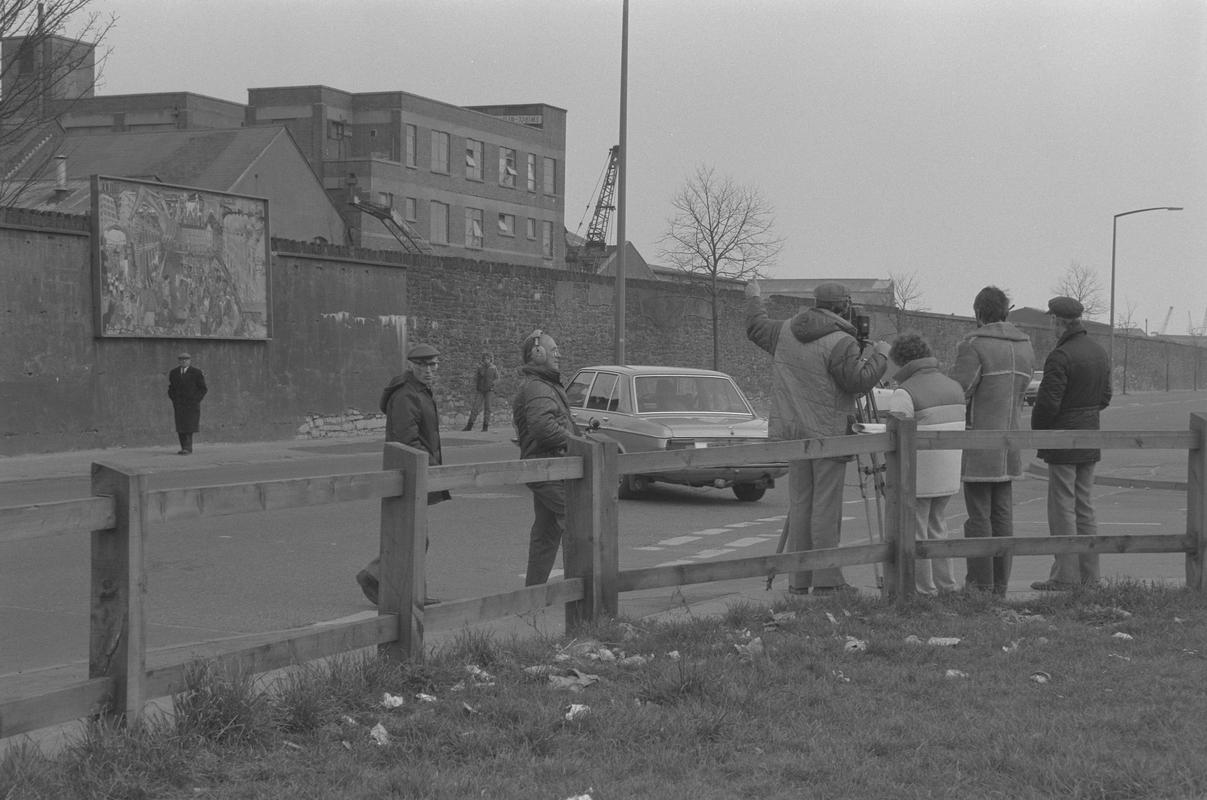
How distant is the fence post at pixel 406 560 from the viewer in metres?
5.70

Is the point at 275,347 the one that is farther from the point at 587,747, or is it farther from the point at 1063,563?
the point at 587,747

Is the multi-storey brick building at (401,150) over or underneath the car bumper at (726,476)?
over

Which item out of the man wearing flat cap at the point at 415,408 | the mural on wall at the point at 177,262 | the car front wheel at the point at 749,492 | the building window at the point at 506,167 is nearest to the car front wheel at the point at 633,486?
the car front wheel at the point at 749,492

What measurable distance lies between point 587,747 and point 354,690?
1020mm

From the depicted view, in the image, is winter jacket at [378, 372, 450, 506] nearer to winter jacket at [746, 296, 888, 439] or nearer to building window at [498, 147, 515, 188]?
winter jacket at [746, 296, 888, 439]

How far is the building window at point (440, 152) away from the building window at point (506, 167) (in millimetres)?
3867

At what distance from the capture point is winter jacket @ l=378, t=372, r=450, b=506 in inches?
349

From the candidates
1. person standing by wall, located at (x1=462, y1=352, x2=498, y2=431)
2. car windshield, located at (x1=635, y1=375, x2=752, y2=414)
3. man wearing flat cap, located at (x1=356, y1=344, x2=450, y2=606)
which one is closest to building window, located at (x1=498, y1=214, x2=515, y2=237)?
person standing by wall, located at (x1=462, y1=352, x2=498, y2=431)

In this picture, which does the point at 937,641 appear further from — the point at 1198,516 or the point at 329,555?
the point at 329,555

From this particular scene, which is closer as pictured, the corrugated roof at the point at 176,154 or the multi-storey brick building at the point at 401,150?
the corrugated roof at the point at 176,154

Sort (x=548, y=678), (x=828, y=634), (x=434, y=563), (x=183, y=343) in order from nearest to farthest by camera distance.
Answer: (x=548, y=678), (x=828, y=634), (x=434, y=563), (x=183, y=343)

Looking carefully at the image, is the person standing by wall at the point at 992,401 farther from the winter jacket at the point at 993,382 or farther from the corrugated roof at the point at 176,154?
the corrugated roof at the point at 176,154

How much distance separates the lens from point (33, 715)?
427 centimetres

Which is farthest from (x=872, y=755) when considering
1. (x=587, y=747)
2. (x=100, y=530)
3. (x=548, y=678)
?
(x=100, y=530)
